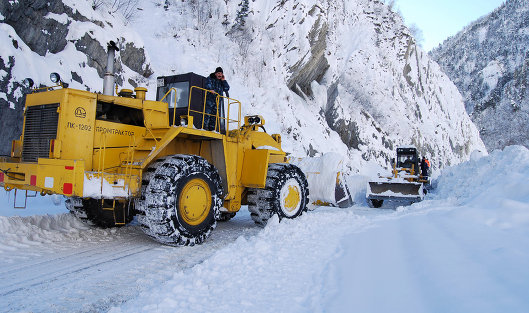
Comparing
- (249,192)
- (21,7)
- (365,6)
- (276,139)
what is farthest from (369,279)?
(365,6)

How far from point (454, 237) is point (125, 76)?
477 inches

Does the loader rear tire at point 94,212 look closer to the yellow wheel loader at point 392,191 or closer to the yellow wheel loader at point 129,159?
the yellow wheel loader at point 129,159

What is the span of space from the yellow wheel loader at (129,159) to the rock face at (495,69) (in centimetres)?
6445

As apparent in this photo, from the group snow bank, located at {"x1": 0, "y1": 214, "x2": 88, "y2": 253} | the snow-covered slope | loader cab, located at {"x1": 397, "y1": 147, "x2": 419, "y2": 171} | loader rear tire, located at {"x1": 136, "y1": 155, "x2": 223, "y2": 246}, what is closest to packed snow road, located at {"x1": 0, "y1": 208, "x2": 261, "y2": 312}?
snow bank, located at {"x1": 0, "y1": 214, "x2": 88, "y2": 253}

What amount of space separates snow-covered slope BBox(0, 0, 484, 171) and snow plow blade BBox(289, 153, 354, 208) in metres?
6.96

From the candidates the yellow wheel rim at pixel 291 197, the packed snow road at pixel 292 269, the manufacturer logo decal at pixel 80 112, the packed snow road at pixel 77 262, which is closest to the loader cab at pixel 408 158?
the yellow wheel rim at pixel 291 197

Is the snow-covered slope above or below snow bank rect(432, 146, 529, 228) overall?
above

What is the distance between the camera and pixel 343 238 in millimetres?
5457

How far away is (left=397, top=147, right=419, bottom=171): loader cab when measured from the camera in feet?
60.6

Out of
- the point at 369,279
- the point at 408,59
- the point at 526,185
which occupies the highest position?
the point at 408,59

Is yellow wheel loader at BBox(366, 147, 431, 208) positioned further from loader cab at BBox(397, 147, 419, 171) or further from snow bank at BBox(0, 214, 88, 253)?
snow bank at BBox(0, 214, 88, 253)

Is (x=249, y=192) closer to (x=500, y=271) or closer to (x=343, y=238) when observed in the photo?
(x=343, y=238)

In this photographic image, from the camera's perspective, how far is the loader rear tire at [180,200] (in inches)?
202

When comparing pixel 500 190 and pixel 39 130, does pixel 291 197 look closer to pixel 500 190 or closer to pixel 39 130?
pixel 500 190
